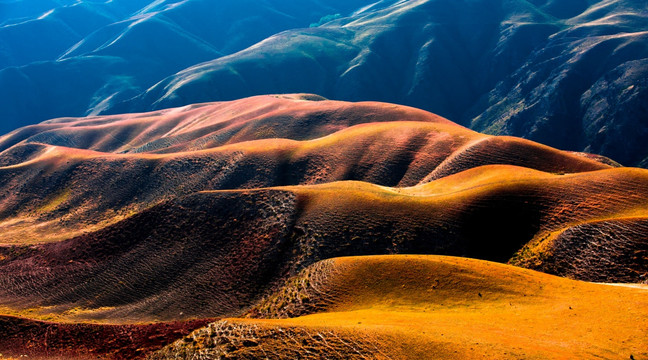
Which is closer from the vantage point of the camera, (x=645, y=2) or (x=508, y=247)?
(x=508, y=247)

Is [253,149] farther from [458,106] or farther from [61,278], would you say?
[458,106]

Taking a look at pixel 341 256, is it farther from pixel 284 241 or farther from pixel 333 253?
pixel 284 241

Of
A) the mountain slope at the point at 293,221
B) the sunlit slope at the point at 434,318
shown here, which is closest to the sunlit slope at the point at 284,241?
the mountain slope at the point at 293,221

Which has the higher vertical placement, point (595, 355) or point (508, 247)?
point (595, 355)

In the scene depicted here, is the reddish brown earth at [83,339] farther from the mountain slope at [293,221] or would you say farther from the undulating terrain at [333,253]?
the mountain slope at [293,221]

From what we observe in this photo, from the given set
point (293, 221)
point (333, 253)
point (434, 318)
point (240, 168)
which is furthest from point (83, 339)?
point (240, 168)

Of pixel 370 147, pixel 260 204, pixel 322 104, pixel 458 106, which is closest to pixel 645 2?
pixel 458 106

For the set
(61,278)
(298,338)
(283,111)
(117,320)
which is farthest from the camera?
(283,111)
